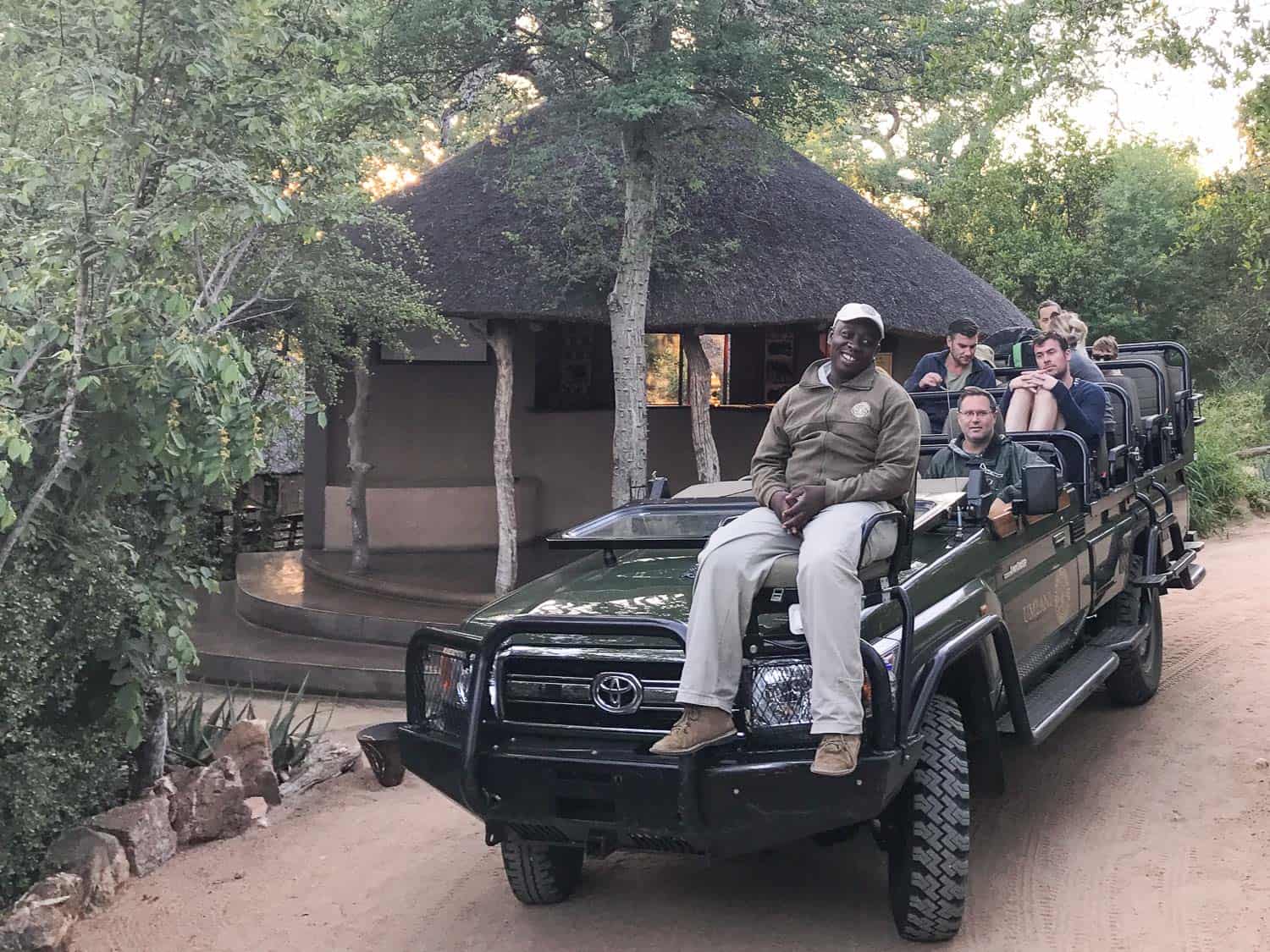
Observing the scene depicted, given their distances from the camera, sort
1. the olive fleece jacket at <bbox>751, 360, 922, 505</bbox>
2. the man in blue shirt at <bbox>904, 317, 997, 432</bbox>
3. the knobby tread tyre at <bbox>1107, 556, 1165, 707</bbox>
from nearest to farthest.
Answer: the olive fleece jacket at <bbox>751, 360, 922, 505</bbox>
the knobby tread tyre at <bbox>1107, 556, 1165, 707</bbox>
the man in blue shirt at <bbox>904, 317, 997, 432</bbox>

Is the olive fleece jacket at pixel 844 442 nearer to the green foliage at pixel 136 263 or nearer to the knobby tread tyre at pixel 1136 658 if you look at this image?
the green foliage at pixel 136 263

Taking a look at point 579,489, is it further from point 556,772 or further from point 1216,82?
point 556,772

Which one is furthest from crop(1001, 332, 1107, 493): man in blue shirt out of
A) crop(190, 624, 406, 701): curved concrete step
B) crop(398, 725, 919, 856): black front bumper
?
crop(190, 624, 406, 701): curved concrete step

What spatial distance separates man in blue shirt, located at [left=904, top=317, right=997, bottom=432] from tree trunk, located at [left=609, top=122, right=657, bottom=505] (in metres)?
3.74

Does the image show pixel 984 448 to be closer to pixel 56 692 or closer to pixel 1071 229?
pixel 56 692

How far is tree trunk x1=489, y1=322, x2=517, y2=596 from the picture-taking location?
1143 cm

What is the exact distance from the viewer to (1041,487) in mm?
4828

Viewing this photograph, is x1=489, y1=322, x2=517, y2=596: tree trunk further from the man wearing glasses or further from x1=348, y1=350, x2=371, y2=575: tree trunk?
the man wearing glasses

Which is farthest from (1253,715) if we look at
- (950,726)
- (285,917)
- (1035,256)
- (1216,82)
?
(1035,256)

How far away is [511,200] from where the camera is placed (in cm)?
1302

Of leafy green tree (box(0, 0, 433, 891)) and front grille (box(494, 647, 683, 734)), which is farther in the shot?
leafy green tree (box(0, 0, 433, 891))

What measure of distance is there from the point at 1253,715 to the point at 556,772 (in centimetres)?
451

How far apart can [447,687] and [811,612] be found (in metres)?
1.38

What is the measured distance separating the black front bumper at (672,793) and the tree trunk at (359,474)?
866cm
